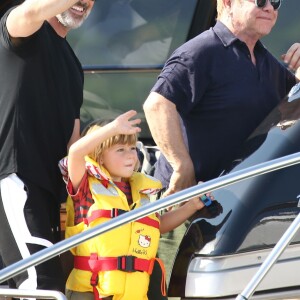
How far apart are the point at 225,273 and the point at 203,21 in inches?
97.3

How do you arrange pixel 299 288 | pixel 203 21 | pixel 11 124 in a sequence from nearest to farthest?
1. pixel 299 288
2. pixel 11 124
3. pixel 203 21

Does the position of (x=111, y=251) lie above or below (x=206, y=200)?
below

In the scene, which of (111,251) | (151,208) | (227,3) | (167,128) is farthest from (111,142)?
(227,3)

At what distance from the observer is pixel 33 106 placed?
3.39m

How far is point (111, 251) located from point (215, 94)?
0.74 meters

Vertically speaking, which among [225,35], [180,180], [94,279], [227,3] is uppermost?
[227,3]

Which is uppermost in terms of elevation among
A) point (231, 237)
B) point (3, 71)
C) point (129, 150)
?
point (3, 71)

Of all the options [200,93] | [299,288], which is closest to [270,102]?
[200,93]

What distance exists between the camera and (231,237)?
3.23 metres

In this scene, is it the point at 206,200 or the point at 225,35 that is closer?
the point at 206,200

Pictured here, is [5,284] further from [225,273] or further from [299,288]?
[299,288]

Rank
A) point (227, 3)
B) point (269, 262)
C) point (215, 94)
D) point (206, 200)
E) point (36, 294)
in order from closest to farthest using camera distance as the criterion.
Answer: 1. point (269, 262)
2. point (36, 294)
3. point (206, 200)
4. point (215, 94)
5. point (227, 3)

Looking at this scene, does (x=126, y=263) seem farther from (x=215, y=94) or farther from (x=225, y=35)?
(x=225, y=35)

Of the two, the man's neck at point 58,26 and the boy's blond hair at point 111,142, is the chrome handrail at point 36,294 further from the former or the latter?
the man's neck at point 58,26
